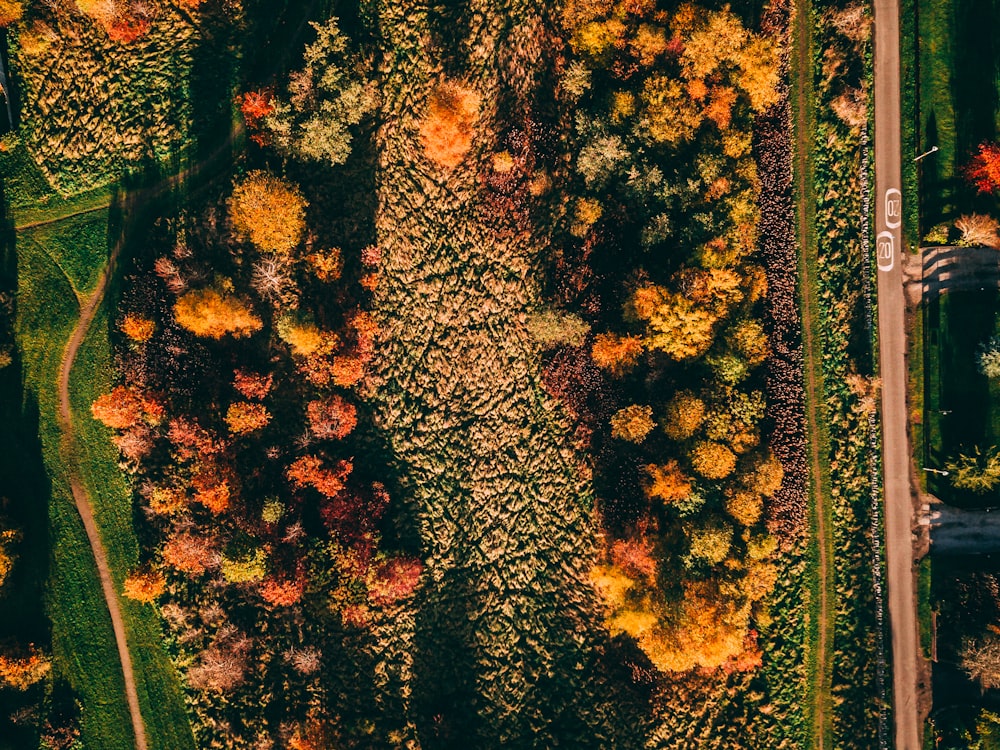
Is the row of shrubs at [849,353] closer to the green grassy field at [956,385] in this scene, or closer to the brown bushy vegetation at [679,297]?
the green grassy field at [956,385]

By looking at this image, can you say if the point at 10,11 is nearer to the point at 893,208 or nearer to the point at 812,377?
the point at 812,377

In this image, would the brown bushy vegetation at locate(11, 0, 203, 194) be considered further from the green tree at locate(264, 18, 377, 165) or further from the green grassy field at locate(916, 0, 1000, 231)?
the green grassy field at locate(916, 0, 1000, 231)

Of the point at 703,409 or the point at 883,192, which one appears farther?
the point at 883,192

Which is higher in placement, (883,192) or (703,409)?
(883,192)

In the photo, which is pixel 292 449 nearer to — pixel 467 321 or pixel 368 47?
pixel 467 321

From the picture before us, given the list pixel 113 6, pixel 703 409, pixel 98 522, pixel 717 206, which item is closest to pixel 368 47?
pixel 113 6

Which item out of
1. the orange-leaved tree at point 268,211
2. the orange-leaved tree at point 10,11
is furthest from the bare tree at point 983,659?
the orange-leaved tree at point 10,11

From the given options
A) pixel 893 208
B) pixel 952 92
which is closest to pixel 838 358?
pixel 893 208
